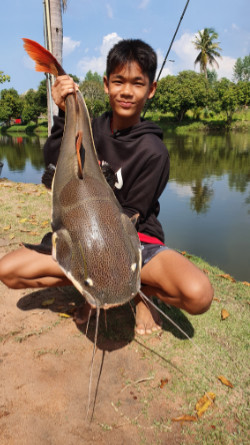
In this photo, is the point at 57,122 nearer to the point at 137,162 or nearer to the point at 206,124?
the point at 137,162

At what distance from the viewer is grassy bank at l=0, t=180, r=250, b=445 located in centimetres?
189

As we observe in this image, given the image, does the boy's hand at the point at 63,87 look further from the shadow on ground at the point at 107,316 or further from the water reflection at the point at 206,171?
the water reflection at the point at 206,171

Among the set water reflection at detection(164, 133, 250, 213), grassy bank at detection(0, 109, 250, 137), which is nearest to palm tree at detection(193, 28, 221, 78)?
grassy bank at detection(0, 109, 250, 137)

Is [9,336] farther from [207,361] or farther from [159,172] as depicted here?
[159,172]

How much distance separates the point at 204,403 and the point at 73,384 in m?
0.91

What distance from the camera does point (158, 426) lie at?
1.90 m

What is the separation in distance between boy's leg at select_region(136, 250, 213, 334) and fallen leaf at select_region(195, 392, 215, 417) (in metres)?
0.55

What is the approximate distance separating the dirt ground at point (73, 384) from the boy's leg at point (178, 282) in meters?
0.53

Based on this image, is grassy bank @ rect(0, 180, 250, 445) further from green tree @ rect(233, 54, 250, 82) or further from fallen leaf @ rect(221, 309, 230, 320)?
green tree @ rect(233, 54, 250, 82)

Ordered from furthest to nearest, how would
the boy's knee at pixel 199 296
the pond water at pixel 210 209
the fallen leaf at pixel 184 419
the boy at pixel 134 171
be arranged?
the pond water at pixel 210 209, the boy at pixel 134 171, the boy's knee at pixel 199 296, the fallen leaf at pixel 184 419

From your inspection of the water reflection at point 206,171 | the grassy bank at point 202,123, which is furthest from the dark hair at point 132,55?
the grassy bank at point 202,123

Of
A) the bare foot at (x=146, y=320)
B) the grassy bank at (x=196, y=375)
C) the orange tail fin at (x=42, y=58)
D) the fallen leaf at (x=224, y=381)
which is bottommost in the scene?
the grassy bank at (x=196, y=375)

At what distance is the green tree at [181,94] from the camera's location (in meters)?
42.2

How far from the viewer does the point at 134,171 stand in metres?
2.71
